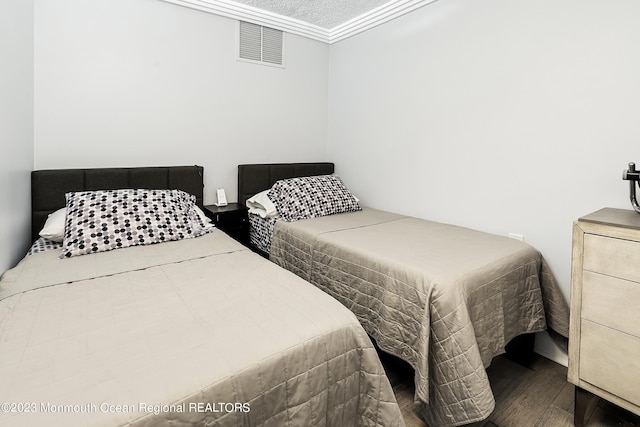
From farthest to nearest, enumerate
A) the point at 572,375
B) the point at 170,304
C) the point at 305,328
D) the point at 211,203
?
the point at 211,203
the point at 572,375
the point at 170,304
the point at 305,328

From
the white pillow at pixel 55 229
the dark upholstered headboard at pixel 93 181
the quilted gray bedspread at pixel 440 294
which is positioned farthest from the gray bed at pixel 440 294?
the white pillow at pixel 55 229

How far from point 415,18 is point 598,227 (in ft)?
6.64

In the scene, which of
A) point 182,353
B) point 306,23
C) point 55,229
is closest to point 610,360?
point 182,353

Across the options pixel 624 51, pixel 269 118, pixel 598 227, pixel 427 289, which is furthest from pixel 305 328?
pixel 269 118

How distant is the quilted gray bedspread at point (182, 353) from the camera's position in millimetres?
785

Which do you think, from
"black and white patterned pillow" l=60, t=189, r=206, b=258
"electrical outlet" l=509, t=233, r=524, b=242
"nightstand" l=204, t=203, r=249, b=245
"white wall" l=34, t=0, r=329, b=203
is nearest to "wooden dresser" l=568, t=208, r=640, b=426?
"electrical outlet" l=509, t=233, r=524, b=242

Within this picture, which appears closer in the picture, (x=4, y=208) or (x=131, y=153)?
(x=4, y=208)

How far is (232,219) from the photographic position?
276cm

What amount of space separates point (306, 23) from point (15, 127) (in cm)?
242

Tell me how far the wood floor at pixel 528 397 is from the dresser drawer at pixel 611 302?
20.8 inches

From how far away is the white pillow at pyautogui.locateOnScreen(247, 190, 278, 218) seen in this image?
106 inches

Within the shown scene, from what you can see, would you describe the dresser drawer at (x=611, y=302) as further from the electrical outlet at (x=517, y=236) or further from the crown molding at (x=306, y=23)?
the crown molding at (x=306, y=23)

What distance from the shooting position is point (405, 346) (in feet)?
5.23

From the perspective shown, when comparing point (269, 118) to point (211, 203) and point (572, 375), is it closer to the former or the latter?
point (211, 203)
